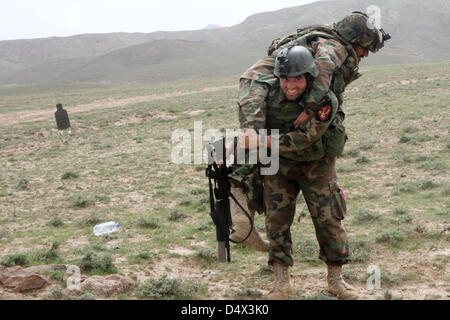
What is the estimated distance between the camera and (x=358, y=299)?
12.6 feet

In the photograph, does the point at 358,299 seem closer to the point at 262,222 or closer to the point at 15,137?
the point at 262,222

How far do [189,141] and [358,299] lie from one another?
1168 cm

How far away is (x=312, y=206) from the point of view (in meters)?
3.88

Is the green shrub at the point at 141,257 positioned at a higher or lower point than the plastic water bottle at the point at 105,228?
higher

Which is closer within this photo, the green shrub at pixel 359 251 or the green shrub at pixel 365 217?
the green shrub at pixel 359 251

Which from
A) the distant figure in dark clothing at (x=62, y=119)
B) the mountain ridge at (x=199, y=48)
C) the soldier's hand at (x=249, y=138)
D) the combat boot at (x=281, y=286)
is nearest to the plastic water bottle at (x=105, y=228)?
the combat boot at (x=281, y=286)

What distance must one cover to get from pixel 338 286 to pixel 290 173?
102 cm

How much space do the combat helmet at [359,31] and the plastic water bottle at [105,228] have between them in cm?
399

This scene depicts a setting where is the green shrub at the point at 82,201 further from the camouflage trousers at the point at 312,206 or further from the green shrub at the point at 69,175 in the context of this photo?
the camouflage trousers at the point at 312,206

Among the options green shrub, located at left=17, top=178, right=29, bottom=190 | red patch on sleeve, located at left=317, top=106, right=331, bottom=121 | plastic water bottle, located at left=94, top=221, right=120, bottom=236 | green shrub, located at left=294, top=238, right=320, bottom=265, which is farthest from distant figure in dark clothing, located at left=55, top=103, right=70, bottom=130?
red patch on sleeve, located at left=317, top=106, right=331, bottom=121

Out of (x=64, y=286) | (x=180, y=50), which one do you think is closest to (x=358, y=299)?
(x=64, y=286)

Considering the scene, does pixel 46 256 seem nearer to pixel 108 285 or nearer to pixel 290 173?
pixel 108 285

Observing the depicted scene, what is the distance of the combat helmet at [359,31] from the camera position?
13.1ft

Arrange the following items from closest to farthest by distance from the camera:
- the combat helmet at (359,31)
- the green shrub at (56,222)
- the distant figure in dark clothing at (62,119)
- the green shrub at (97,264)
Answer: the combat helmet at (359,31), the green shrub at (97,264), the green shrub at (56,222), the distant figure in dark clothing at (62,119)
